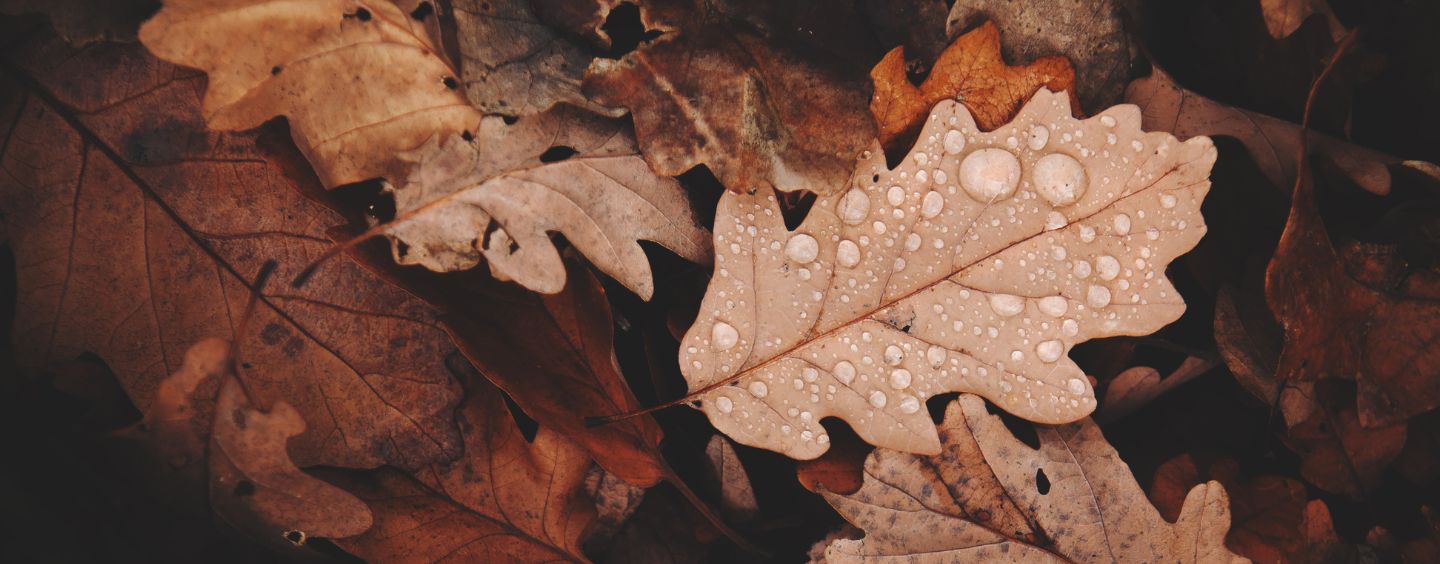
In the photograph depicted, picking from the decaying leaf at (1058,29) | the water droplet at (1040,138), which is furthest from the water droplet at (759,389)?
the decaying leaf at (1058,29)

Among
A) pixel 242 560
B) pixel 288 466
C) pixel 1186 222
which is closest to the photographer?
pixel 1186 222

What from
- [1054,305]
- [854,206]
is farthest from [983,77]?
[1054,305]

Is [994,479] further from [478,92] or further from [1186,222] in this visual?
[478,92]

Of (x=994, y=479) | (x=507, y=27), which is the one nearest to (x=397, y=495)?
(x=507, y=27)

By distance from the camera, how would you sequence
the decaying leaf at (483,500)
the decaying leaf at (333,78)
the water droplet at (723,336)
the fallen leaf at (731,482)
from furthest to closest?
1. the fallen leaf at (731,482)
2. the decaying leaf at (483,500)
3. the water droplet at (723,336)
4. the decaying leaf at (333,78)

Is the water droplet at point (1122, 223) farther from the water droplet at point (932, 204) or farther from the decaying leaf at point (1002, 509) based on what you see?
the decaying leaf at point (1002, 509)

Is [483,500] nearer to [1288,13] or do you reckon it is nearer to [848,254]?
[848,254]
